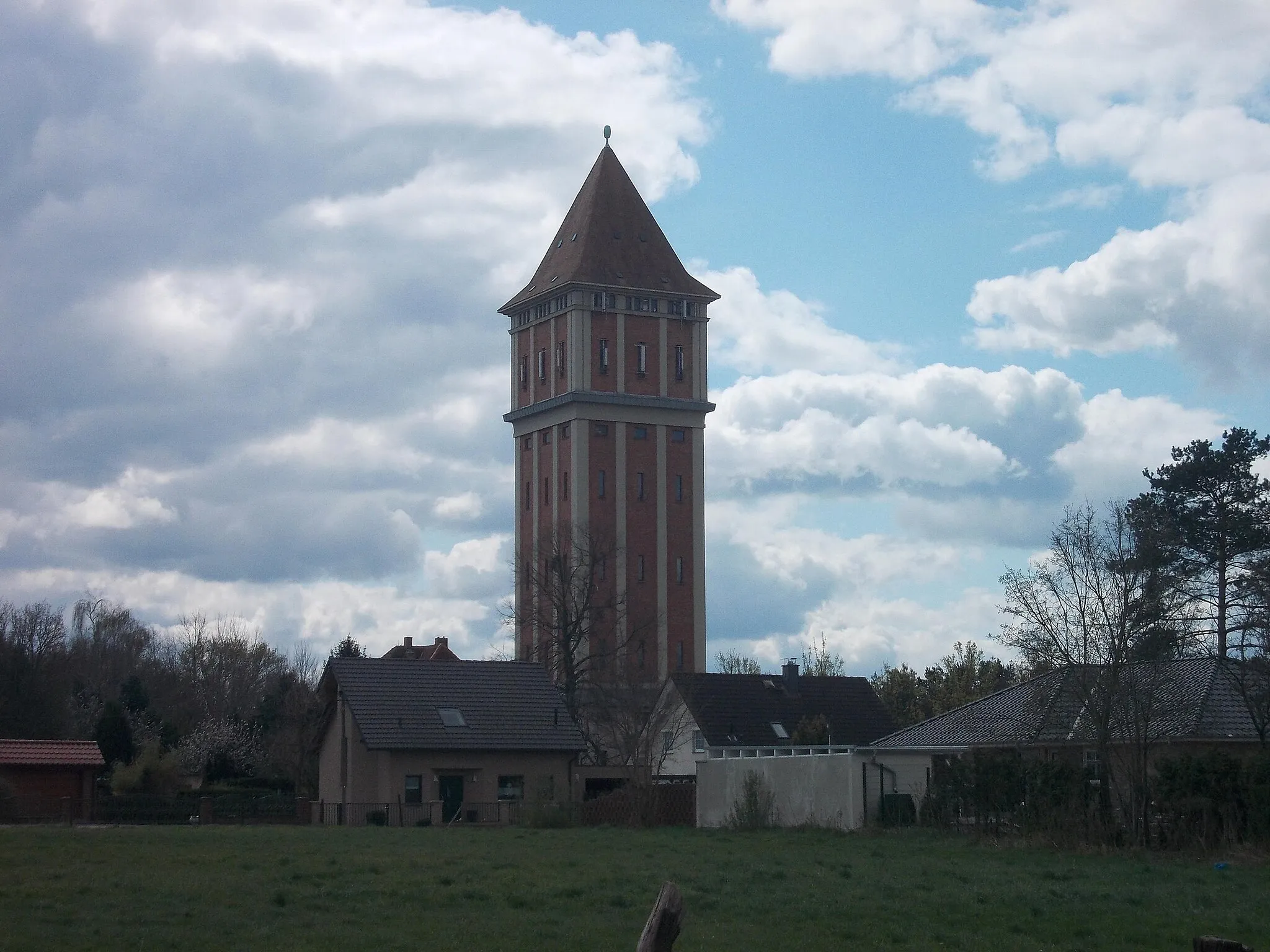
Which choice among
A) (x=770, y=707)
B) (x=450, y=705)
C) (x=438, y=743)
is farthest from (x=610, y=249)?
(x=438, y=743)

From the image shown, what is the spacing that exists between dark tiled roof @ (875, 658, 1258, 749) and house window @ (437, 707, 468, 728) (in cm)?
1612

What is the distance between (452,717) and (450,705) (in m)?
0.73

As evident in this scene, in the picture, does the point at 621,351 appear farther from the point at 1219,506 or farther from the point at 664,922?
the point at 664,922

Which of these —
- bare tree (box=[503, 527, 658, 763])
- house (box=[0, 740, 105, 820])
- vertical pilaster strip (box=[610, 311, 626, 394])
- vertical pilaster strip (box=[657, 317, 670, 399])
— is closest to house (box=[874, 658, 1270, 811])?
bare tree (box=[503, 527, 658, 763])

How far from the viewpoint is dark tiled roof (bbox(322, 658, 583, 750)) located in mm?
54156

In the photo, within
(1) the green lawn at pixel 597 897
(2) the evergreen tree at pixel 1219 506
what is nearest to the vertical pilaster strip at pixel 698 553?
(2) the evergreen tree at pixel 1219 506

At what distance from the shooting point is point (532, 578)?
7788cm

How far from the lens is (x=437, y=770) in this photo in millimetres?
54281

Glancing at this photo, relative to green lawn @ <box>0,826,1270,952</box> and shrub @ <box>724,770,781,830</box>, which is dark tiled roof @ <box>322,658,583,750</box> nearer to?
shrub @ <box>724,770,781,830</box>

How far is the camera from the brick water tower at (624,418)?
95875mm

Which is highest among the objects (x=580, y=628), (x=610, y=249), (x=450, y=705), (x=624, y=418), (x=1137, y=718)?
(x=610, y=249)

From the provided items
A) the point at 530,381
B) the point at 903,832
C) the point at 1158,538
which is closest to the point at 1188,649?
the point at 1158,538

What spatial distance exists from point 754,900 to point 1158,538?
1970cm

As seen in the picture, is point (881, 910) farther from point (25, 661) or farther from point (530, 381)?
point (530, 381)
